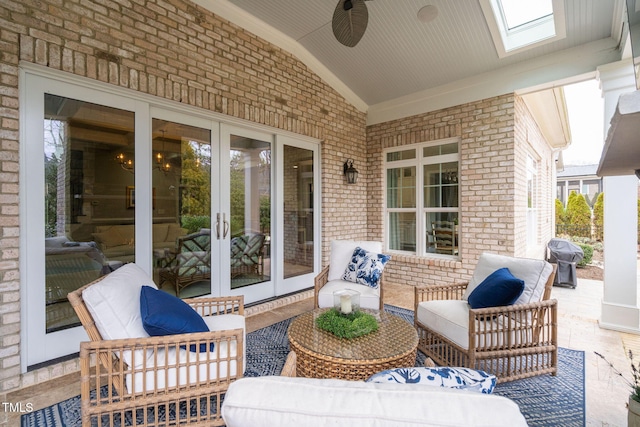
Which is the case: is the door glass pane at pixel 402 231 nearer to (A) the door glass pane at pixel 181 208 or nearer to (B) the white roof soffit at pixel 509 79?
(B) the white roof soffit at pixel 509 79

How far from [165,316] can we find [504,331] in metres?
2.32

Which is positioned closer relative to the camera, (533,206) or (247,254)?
(247,254)

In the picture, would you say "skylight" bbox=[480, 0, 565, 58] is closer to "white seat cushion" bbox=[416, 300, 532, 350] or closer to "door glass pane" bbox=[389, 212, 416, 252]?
"door glass pane" bbox=[389, 212, 416, 252]

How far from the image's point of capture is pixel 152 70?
9.29 feet

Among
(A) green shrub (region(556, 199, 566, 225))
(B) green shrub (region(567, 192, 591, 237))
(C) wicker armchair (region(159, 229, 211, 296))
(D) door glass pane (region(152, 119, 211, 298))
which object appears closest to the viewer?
(D) door glass pane (region(152, 119, 211, 298))

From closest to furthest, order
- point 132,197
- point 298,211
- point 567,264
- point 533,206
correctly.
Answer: point 132,197, point 298,211, point 567,264, point 533,206

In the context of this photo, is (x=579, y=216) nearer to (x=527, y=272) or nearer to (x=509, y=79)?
(x=509, y=79)

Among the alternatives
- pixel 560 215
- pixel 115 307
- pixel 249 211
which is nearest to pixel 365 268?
pixel 249 211

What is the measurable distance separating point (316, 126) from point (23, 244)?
359 cm

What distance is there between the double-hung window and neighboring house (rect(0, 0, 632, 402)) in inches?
0.9

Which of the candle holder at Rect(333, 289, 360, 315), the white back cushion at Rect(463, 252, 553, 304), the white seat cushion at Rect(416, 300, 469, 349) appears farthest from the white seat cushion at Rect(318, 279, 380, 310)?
the white back cushion at Rect(463, 252, 553, 304)

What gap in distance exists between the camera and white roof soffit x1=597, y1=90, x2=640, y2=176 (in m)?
0.85

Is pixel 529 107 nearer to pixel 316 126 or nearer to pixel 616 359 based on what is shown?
pixel 316 126

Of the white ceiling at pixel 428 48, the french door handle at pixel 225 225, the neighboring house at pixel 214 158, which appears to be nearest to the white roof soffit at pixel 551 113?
the neighboring house at pixel 214 158
